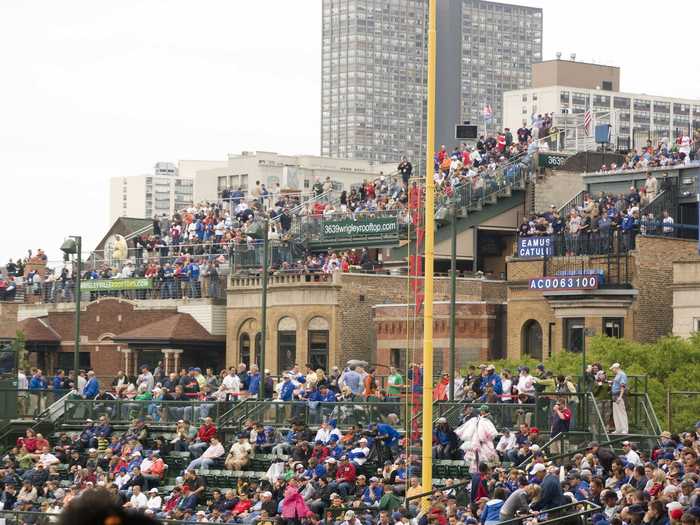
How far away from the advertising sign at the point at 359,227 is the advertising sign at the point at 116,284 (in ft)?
27.9

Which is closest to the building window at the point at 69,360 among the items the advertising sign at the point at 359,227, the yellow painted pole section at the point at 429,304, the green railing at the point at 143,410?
the advertising sign at the point at 359,227

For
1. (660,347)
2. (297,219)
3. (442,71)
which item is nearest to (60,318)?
(297,219)

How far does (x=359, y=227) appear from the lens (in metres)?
57.8

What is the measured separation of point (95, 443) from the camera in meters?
33.8

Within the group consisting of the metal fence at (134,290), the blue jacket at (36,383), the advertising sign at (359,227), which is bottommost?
the blue jacket at (36,383)

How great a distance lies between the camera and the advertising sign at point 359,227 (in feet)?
186

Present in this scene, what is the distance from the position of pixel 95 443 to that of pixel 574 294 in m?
21.6

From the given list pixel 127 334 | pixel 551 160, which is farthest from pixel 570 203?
pixel 127 334

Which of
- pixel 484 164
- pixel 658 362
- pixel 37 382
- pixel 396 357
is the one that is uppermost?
pixel 484 164

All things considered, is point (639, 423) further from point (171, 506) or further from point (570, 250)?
point (570, 250)

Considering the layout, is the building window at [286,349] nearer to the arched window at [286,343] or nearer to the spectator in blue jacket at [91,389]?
the arched window at [286,343]

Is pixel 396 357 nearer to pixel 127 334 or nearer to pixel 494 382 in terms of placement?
pixel 127 334

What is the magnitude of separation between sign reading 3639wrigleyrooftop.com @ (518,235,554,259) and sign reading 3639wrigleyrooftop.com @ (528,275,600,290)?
102cm

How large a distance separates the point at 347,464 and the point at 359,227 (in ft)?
105
